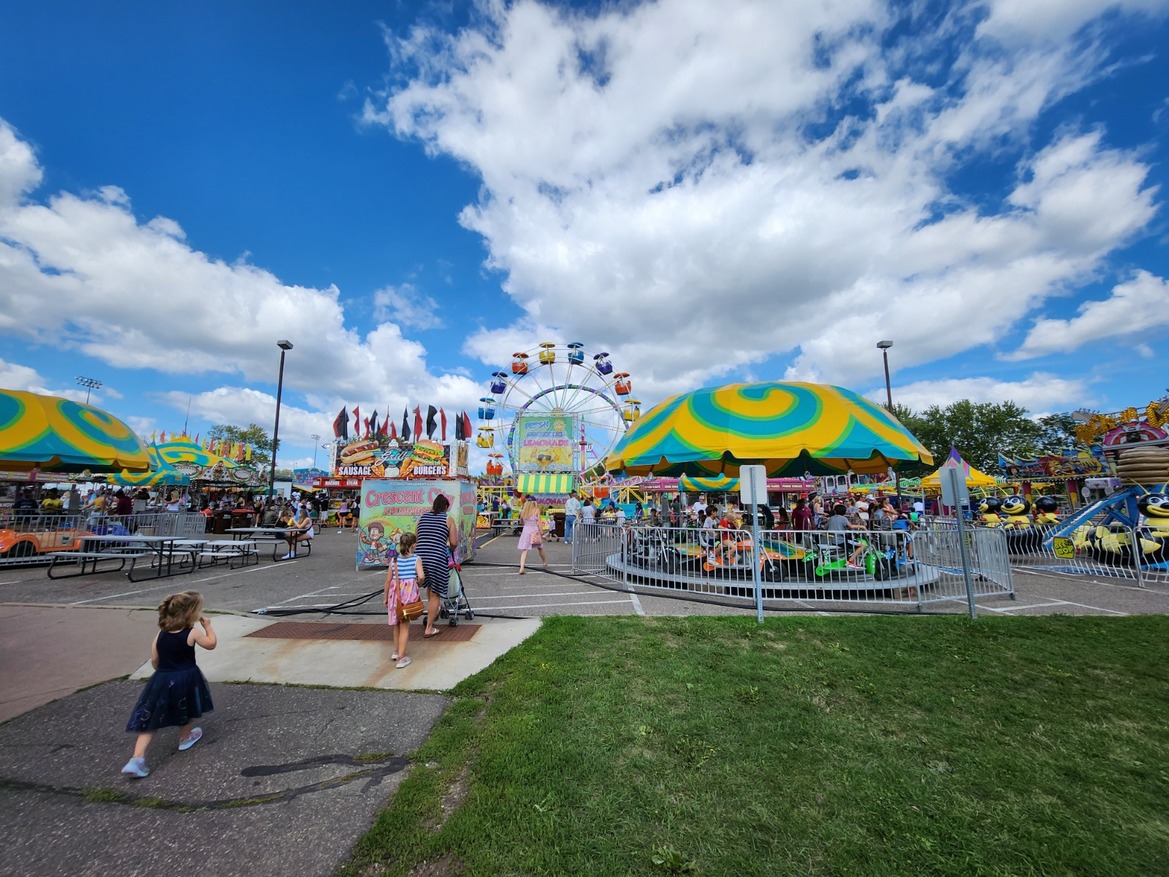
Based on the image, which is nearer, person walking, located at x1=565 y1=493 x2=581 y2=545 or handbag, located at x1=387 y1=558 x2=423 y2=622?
handbag, located at x1=387 y1=558 x2=423 y2=622

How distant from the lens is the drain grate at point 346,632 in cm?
621

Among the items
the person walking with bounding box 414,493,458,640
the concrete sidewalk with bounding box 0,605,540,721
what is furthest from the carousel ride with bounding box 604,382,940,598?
the person walking with bounding box 414,493,458,640

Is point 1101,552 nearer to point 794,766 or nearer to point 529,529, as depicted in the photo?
point 529,529

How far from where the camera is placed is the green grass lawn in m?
2.47

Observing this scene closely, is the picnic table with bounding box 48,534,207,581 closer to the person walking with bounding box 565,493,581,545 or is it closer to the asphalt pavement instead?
the asphalt pavement

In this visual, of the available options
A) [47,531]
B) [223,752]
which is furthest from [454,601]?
[47,531]

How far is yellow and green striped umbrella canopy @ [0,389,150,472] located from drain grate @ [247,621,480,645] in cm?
983

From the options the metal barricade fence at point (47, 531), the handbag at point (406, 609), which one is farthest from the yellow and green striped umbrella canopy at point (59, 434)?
the handbag at point (406, 609)

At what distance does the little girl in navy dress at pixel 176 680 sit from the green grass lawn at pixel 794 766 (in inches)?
67.2

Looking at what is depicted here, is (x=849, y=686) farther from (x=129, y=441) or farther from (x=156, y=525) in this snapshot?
(x=156, y=525)

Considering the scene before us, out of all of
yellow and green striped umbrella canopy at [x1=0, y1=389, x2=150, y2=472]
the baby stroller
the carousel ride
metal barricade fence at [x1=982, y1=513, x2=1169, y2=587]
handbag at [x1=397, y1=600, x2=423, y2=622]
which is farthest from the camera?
yellow and green striped umbrella canopy at [x1=0, y1=389, x2=150, y2=472]

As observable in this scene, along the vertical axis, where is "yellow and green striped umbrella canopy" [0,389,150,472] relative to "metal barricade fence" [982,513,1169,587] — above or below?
above

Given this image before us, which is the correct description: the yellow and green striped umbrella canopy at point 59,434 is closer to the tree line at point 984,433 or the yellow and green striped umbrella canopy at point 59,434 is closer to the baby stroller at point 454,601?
the baby stroller at point 454,601

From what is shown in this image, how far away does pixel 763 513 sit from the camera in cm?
1200
